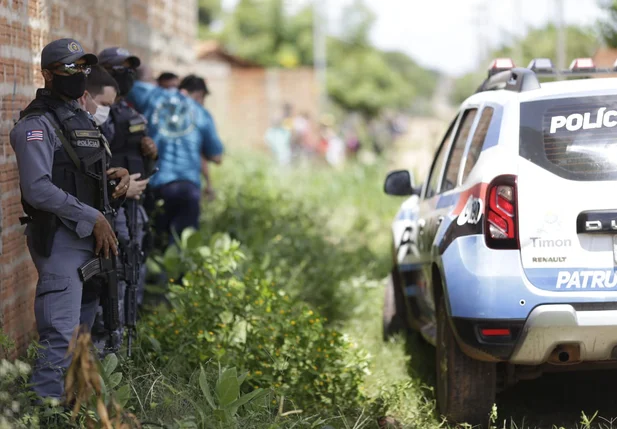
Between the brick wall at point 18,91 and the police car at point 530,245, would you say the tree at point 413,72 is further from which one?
the police car at point 530,245

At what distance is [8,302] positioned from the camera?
618cm

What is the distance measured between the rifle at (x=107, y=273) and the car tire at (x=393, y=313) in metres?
2.58

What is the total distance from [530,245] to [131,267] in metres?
2.57

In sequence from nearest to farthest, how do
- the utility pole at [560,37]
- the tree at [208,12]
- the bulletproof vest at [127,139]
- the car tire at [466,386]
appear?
the car tire at [466,386] → the bulletproof vest at [127,139] → the utility pole at [560,37] → the tree at [208,12]

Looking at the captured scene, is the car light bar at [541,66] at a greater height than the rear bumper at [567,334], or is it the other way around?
the car light bar at [541,66]

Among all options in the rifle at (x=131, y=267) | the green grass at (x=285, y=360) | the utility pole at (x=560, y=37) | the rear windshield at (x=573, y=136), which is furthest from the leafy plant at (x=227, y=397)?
A: the utility pole at (x=560, y=37)

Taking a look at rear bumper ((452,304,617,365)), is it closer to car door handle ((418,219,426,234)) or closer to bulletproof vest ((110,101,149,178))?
car door handle ((418,219,426,234))

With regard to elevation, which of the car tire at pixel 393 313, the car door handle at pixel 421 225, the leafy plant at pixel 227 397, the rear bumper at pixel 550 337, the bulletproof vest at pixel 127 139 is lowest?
the car tire at pixel 393 313

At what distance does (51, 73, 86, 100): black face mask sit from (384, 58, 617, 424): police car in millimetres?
2076

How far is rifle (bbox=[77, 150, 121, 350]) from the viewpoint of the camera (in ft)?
17.4

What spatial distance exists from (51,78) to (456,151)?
253cm

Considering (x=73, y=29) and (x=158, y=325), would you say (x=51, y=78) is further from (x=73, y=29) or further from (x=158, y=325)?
(x=73, y=29)

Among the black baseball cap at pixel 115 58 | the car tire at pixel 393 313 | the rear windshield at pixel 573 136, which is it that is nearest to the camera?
the rear windshield at pixel 573 136

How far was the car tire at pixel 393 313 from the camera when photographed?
7.98 metres
